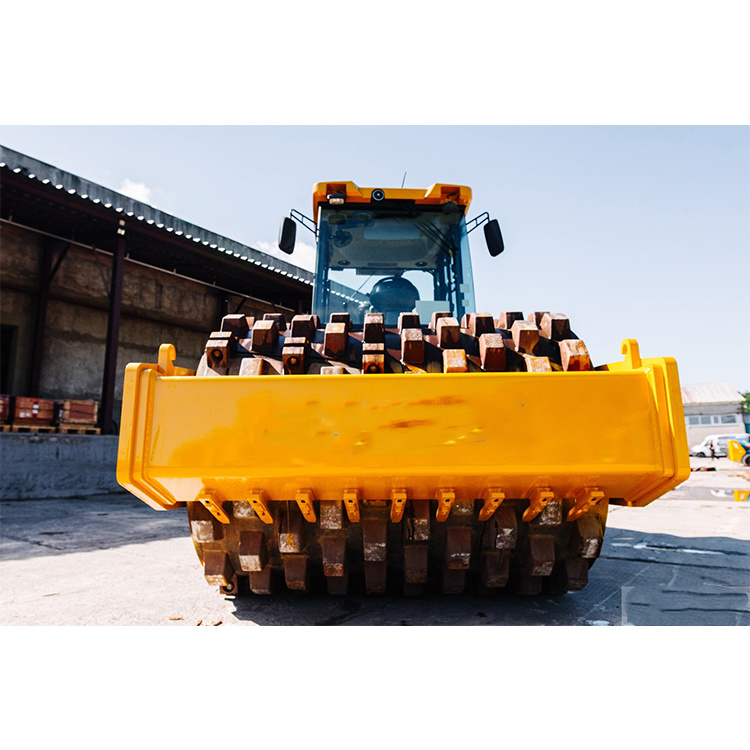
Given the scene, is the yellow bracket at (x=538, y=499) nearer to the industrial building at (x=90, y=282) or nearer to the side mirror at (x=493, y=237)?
the side mirror at (x=493, y=237)

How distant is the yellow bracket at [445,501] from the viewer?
2008 millimetres

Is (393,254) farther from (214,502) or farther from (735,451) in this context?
(735,451)

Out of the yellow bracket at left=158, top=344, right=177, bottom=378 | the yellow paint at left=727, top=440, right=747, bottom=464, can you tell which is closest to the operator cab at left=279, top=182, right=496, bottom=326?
the yellow bracket at left=158, top=344, right=177, bottom=378

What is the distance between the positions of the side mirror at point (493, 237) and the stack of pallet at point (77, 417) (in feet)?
28.8

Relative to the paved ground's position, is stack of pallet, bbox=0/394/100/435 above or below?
above

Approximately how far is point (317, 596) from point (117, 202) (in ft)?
41.6

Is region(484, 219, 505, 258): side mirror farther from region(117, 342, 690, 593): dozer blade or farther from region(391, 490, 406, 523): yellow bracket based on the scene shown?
region(391, 490, 406, 523): yellow bracket

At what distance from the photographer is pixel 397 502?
2049mm

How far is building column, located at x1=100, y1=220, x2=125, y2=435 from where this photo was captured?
10.6m

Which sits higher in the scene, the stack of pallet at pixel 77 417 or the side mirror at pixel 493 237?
the side mirror at pixel 493 237

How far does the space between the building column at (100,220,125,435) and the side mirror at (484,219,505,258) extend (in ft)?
28.6

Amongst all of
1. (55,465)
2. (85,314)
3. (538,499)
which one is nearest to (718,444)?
(85,314)

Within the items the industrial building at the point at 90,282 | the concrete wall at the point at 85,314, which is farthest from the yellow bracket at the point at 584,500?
the concrete wall at the point at 85,314

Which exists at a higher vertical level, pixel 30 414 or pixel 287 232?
pixel 287 232
